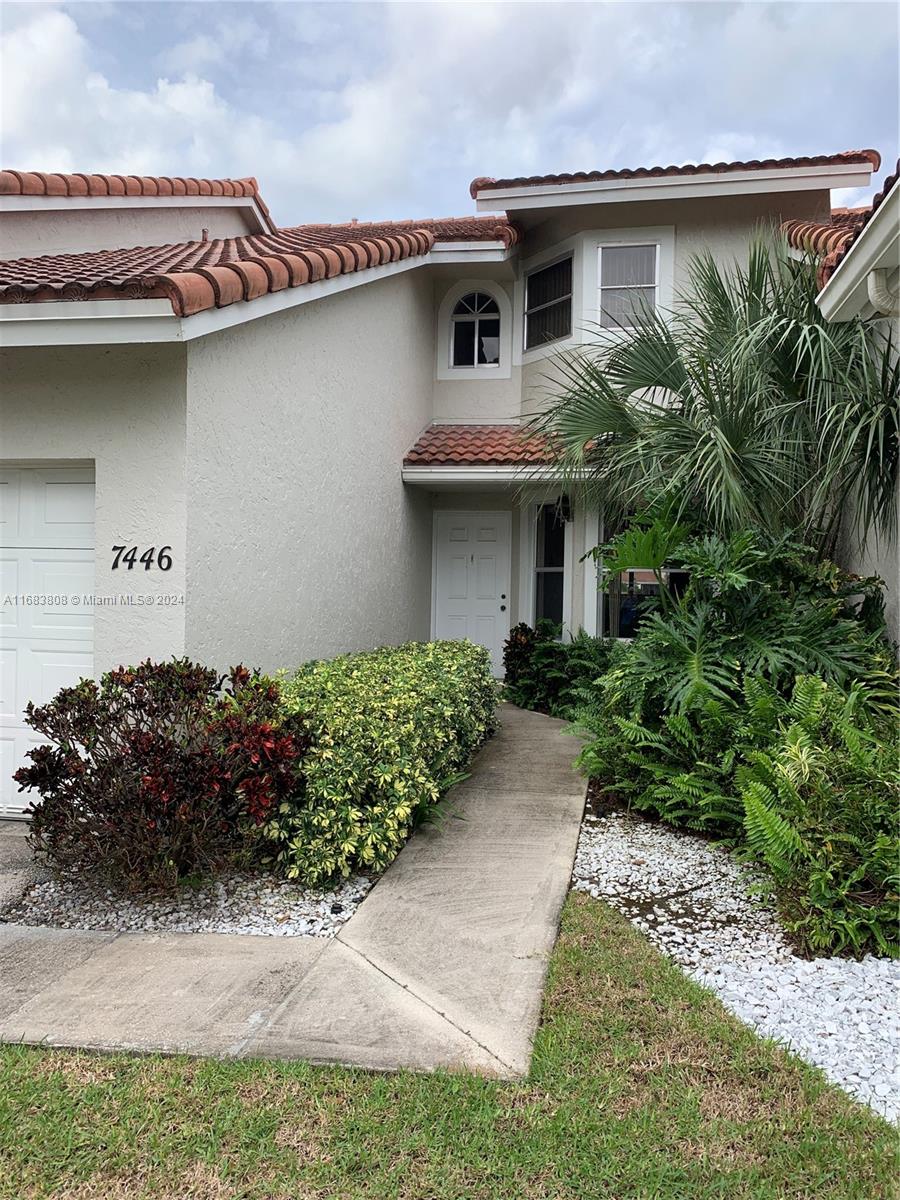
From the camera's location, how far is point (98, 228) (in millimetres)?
8859

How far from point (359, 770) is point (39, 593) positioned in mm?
2888

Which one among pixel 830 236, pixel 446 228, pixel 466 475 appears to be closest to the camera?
pixel 830 236

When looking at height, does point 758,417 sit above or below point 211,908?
above

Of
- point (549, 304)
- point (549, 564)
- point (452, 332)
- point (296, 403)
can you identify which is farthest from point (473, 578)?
point (296, 403)

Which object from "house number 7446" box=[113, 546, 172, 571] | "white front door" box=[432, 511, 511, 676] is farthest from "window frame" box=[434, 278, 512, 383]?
"house number 7446" box=[113, 546, 172, 571]

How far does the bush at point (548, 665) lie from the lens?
9688 mm

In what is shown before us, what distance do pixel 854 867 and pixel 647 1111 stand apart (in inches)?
69.1

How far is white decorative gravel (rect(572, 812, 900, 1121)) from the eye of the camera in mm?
3066

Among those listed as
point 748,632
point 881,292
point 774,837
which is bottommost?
point 774,837

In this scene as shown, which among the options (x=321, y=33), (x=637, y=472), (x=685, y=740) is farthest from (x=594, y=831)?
(x=321, y=33)

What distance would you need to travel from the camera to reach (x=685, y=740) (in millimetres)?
5387

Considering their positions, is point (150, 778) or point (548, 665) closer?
point (150, 778)

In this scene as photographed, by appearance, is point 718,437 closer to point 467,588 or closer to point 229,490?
point 229,490

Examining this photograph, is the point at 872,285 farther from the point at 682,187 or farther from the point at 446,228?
the point at 446,228
